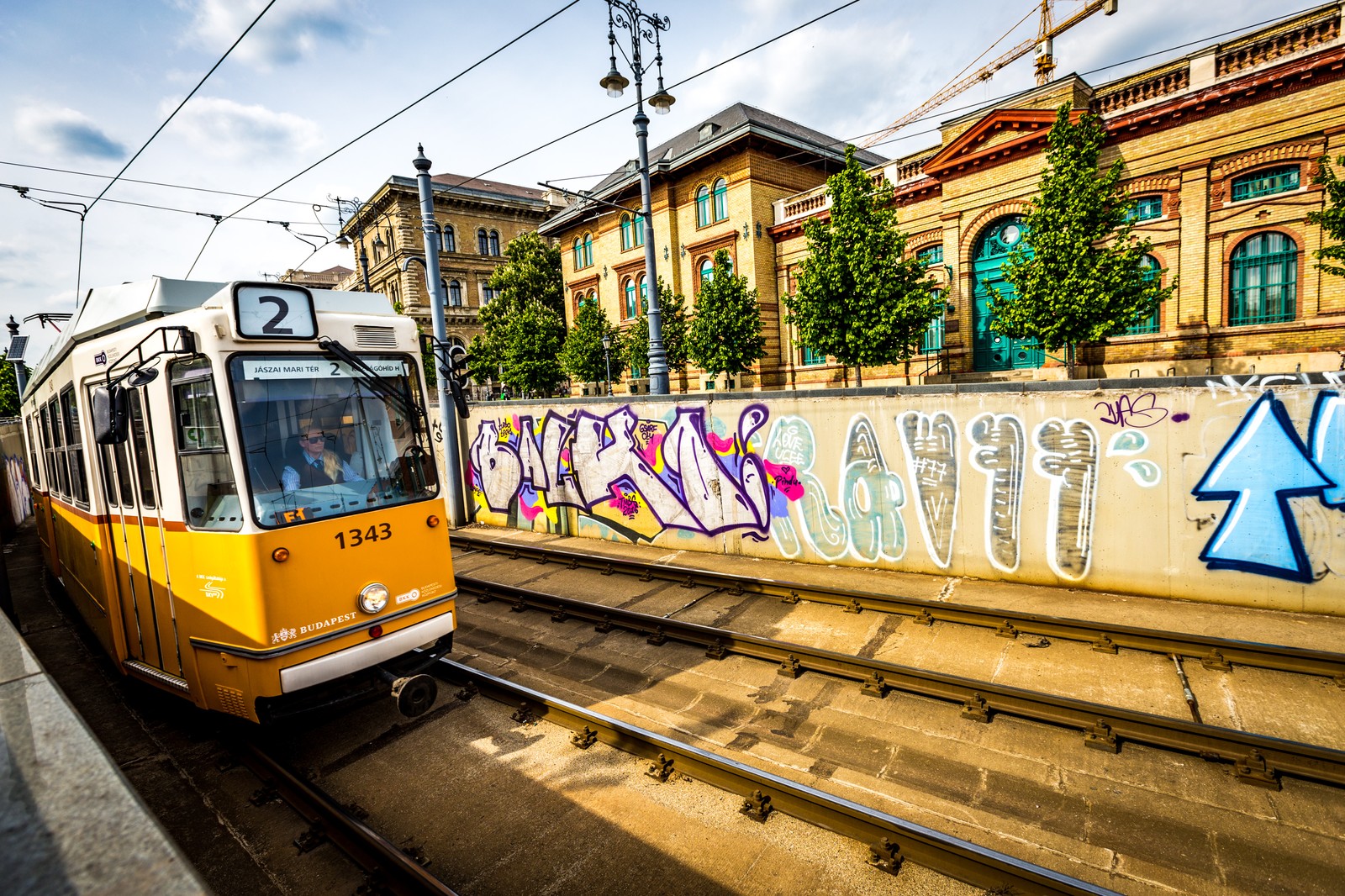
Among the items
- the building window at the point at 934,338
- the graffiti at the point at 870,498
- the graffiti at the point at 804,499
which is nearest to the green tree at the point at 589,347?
the building window at the point at 934,338

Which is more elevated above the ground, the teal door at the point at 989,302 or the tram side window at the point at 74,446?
Result: the teal door at the point at 989,302

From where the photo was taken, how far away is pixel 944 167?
2212cm

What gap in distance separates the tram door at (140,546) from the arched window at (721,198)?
27.6 m

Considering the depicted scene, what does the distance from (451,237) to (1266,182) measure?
46.4 metres

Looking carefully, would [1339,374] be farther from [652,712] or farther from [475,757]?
[475,757]

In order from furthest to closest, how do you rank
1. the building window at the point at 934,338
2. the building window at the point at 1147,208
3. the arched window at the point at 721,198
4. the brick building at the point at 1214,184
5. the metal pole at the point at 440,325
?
the arched window at the point at 721,198 < the building window at the point at 934,338 < the building window at the point at 1147,208 < the brick building at the point at 1214,184 < the metal pole at the point at 440,325

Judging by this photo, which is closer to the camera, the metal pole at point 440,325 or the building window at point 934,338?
the metal pole at point 440,325

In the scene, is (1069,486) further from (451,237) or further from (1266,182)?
(451,237)

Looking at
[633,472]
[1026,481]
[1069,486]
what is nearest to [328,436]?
[633,472]

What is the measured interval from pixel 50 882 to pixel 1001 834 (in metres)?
4.38

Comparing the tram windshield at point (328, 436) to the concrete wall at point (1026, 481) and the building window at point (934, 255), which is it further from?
the building window at point (934, 255)

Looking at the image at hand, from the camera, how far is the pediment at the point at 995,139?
19688 millimetres

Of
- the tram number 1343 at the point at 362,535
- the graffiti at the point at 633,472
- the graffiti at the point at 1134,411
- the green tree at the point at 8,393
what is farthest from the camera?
the green tree at the point at 8,393

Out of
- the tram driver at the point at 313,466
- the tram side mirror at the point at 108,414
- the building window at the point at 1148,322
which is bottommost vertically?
the tram driver at the point at 313,466
